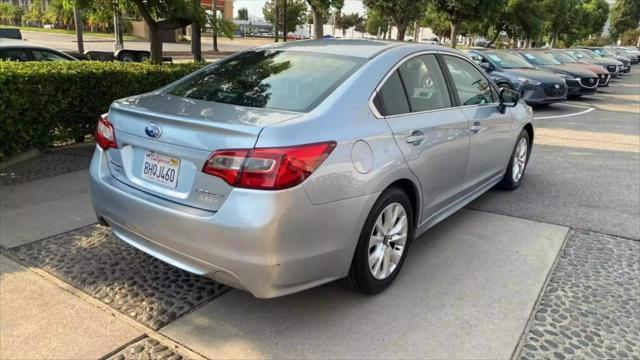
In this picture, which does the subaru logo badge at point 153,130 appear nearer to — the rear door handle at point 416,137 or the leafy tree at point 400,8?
the rear door handle at point 416,137

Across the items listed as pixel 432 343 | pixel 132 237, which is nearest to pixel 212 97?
pixel 132 237

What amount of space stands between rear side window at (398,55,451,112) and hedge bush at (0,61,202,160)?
429cm

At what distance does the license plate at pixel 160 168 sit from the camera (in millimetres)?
2777

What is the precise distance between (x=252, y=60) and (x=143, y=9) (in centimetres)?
523

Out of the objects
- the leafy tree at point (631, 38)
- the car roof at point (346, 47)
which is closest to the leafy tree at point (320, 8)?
the car roof at point (346, 47)

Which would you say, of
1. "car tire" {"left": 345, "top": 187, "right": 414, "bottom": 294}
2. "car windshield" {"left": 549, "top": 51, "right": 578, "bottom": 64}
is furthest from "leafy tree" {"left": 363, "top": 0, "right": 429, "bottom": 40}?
"car tire" {"left": 345, "top": 187, "right": 414, "bottom": 294}

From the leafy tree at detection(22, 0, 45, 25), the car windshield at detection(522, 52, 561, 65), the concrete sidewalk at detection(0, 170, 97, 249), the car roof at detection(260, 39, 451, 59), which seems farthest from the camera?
the leafy tree at detection(22, 0, 45, 25)

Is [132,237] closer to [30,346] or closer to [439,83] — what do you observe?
[30,346]

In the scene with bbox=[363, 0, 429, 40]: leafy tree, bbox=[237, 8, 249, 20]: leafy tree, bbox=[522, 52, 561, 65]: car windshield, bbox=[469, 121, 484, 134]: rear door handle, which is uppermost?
bbox=[237, 8, 249, 20]: leafy tree

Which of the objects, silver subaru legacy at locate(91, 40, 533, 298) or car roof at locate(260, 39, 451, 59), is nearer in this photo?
silver subaru legacy at locate(91, 40, 533, 298)

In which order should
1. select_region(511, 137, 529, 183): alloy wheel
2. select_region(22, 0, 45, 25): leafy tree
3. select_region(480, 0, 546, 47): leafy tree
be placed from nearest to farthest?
select_region(511, 137, 529, 183): alloy wheel
select_region(480, 0, 546, 47): leafy tree
select_region(22, 0, 45, 25): leafy tree

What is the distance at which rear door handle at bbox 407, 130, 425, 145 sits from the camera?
11.0ft

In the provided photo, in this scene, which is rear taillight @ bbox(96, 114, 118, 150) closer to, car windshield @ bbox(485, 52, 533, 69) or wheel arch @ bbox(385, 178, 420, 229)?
wheel arch @ bbox(385, 178, 420, 229)

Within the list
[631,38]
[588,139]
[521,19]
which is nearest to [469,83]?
[588,139]
